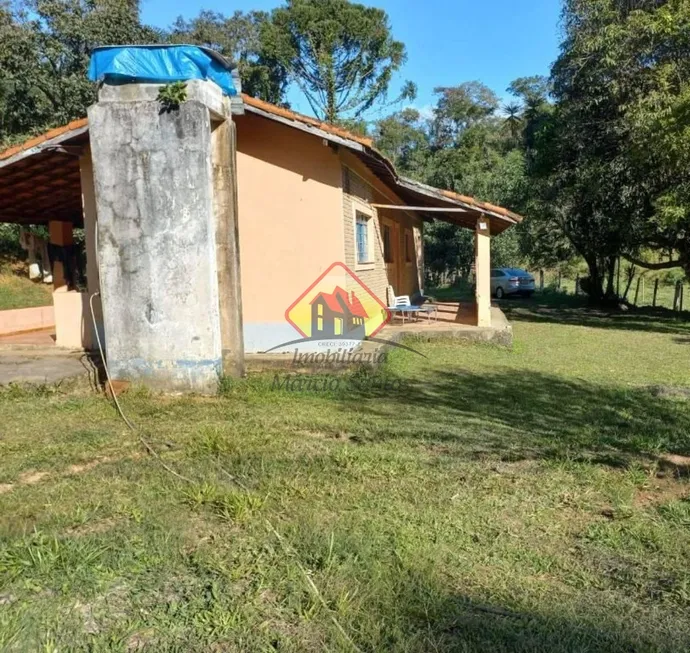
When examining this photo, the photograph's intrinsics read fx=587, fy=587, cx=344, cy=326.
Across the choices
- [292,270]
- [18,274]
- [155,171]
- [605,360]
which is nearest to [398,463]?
[155,171]

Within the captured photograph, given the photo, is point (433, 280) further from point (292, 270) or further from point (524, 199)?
point (292, 270)

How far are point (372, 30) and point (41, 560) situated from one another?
30.5m

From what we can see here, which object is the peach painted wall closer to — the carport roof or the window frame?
the carport roof

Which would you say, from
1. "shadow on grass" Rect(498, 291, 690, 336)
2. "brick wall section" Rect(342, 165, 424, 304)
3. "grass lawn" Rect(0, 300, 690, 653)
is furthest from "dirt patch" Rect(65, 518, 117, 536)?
"shadow on grass" Rect(498, 291, 690, 336)

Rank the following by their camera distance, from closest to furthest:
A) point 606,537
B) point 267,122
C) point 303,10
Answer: point 606,537, point 267,122, point 303,10

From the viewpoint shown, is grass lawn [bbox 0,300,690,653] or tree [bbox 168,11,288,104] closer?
grass lawn [bbox 0,300,690,653]

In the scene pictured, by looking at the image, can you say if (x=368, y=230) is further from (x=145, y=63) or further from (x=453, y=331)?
(x=145, y=63)

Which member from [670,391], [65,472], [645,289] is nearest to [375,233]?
[670,391]

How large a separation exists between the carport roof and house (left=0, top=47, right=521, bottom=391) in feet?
0.10

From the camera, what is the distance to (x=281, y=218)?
9531mm

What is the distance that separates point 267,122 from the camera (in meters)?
9.12

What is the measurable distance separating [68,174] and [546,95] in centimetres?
1969

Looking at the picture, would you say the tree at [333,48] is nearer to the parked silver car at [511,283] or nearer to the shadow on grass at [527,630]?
the parked silver car at [511,283]

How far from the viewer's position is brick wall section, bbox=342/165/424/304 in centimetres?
994
